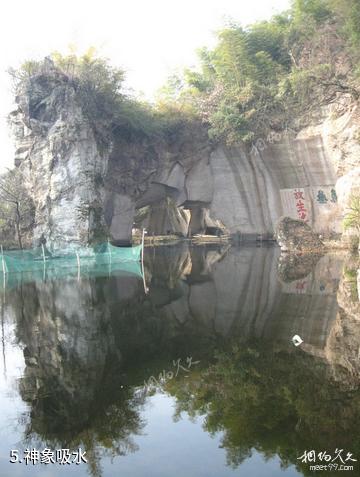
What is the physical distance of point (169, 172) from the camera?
24.8 m

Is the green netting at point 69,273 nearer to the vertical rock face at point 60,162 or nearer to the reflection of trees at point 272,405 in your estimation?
the vertical rock face at point 60,162

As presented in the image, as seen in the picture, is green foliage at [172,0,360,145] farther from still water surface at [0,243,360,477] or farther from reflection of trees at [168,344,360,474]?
reflection of trees at [168,344,360,474]

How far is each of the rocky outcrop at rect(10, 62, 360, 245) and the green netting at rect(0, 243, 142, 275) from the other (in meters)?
2.01

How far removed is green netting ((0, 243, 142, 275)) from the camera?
14609 mm

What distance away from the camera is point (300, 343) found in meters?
5.96

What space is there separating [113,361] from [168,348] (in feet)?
2.43

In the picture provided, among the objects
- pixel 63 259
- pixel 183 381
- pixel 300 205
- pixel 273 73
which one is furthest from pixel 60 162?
pixel 183 381

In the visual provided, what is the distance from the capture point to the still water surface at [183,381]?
3594mm

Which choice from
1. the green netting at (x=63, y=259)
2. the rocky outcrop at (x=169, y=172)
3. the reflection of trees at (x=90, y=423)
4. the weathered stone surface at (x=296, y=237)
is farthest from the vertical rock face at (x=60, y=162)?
the reflection of trees at (x=90, y=423)

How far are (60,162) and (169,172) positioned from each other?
A: 22.9ft

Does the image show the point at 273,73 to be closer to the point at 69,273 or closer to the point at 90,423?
the point at 69,273

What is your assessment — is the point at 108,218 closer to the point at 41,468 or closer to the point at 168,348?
the point at 168,348

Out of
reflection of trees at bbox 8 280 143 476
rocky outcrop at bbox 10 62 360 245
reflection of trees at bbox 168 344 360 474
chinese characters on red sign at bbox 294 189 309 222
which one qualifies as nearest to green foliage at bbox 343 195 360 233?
rocky outcrop at bbox 10 62 360 245

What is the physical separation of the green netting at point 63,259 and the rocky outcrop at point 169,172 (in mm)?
2013
